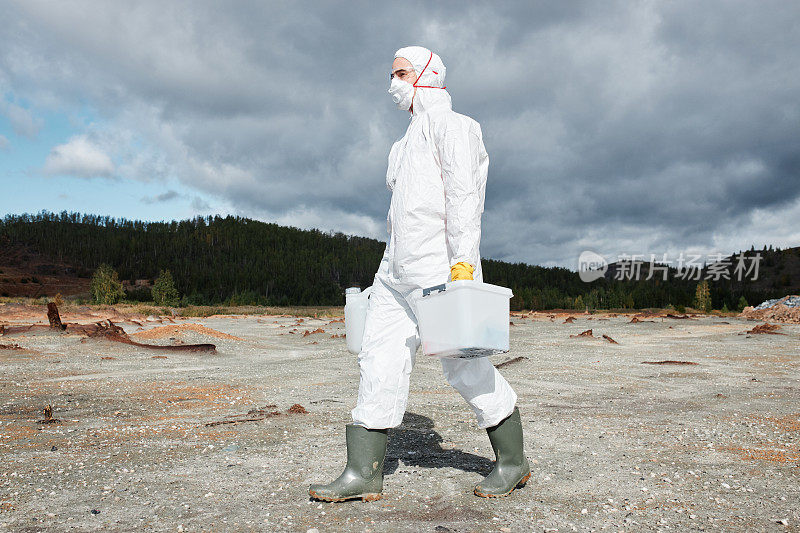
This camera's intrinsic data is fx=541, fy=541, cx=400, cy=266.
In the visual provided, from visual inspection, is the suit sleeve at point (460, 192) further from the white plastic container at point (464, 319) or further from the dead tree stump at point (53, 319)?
the dead tree stump at point (53, 319)

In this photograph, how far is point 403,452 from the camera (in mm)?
4203

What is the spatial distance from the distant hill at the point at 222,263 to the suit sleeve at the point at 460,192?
194 feet

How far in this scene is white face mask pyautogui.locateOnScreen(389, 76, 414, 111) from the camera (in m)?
3.54

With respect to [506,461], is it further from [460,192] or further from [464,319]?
[460,192]

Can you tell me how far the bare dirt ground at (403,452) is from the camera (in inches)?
117

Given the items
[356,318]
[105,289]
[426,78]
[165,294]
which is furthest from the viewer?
[165,294]

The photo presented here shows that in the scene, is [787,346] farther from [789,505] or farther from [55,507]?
[55,507]

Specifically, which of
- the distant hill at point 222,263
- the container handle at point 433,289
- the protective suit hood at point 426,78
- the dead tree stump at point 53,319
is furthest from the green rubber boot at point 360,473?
the distant hill at point 222,263

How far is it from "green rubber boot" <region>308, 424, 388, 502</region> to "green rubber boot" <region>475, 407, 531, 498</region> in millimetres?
620

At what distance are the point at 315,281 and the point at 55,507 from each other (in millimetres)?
109526

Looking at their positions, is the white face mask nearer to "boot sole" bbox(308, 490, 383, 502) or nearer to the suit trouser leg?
the suit trouser leg

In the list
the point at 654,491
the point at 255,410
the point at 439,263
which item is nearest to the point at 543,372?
the point at 255,410

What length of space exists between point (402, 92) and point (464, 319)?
1665mm

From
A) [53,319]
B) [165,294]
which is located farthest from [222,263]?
[53,319]
